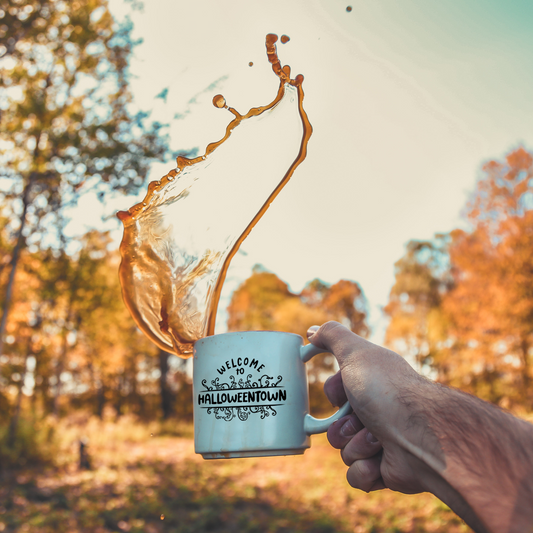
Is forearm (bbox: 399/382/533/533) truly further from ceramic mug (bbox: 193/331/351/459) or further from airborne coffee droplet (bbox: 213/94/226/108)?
airborne coffee droplet (bbox: 213/94/226/108)

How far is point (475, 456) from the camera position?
2.74ft

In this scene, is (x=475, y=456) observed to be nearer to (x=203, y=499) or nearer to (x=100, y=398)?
(x=203, y=499)

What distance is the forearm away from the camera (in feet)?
Answer: 2.56

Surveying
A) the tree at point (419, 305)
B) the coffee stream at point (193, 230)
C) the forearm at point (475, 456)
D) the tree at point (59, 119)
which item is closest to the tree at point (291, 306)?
the tree at point (419, 305)

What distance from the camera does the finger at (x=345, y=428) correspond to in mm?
1147

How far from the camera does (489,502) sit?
797 mm

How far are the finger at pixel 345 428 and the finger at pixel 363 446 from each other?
0.04 feet

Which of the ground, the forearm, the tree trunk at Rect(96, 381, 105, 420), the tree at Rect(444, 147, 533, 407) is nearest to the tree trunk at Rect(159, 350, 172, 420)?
the tree trunk at Rect(96, 381, 105, 420)

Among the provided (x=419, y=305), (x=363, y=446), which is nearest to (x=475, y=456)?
(x=363, y=446)

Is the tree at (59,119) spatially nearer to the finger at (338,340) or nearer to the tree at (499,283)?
the finger at (338,340)

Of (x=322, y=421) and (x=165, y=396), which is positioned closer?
(x=322, y=421)

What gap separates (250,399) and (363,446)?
0.32m

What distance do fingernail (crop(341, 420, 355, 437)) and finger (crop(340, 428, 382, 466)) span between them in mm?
16

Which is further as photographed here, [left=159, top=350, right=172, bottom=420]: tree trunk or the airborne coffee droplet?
[left=159, top=350, right=172, bottom=420]: tree trunk
